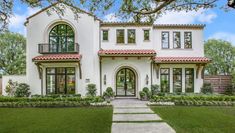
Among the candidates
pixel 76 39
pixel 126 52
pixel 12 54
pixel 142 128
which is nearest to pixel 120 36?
pixel 126 52

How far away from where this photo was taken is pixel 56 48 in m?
18.9

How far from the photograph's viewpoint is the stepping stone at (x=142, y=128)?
804 centimetres

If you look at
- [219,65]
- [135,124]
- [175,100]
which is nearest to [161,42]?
[175,100]

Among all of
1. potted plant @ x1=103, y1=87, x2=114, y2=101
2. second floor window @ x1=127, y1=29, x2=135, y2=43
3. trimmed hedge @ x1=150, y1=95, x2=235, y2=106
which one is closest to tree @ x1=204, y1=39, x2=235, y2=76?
second floor window @ x1=127, y1=29, x2=135, y2=43

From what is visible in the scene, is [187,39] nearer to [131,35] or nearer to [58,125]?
[131,35]

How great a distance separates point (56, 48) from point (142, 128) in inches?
482

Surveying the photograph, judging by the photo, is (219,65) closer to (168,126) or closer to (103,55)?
(103,55)

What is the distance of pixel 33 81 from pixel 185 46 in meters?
12.3

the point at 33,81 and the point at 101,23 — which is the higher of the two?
the point at 101,23

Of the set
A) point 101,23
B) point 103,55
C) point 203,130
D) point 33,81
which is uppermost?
point 101,23

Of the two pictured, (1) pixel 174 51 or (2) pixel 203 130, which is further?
(1) pixel 174 51

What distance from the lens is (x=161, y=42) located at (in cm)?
2062

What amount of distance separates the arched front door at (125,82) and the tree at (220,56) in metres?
21.4

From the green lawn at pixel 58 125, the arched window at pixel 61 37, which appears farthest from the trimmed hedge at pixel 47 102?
the arched window at pixel 61 37
